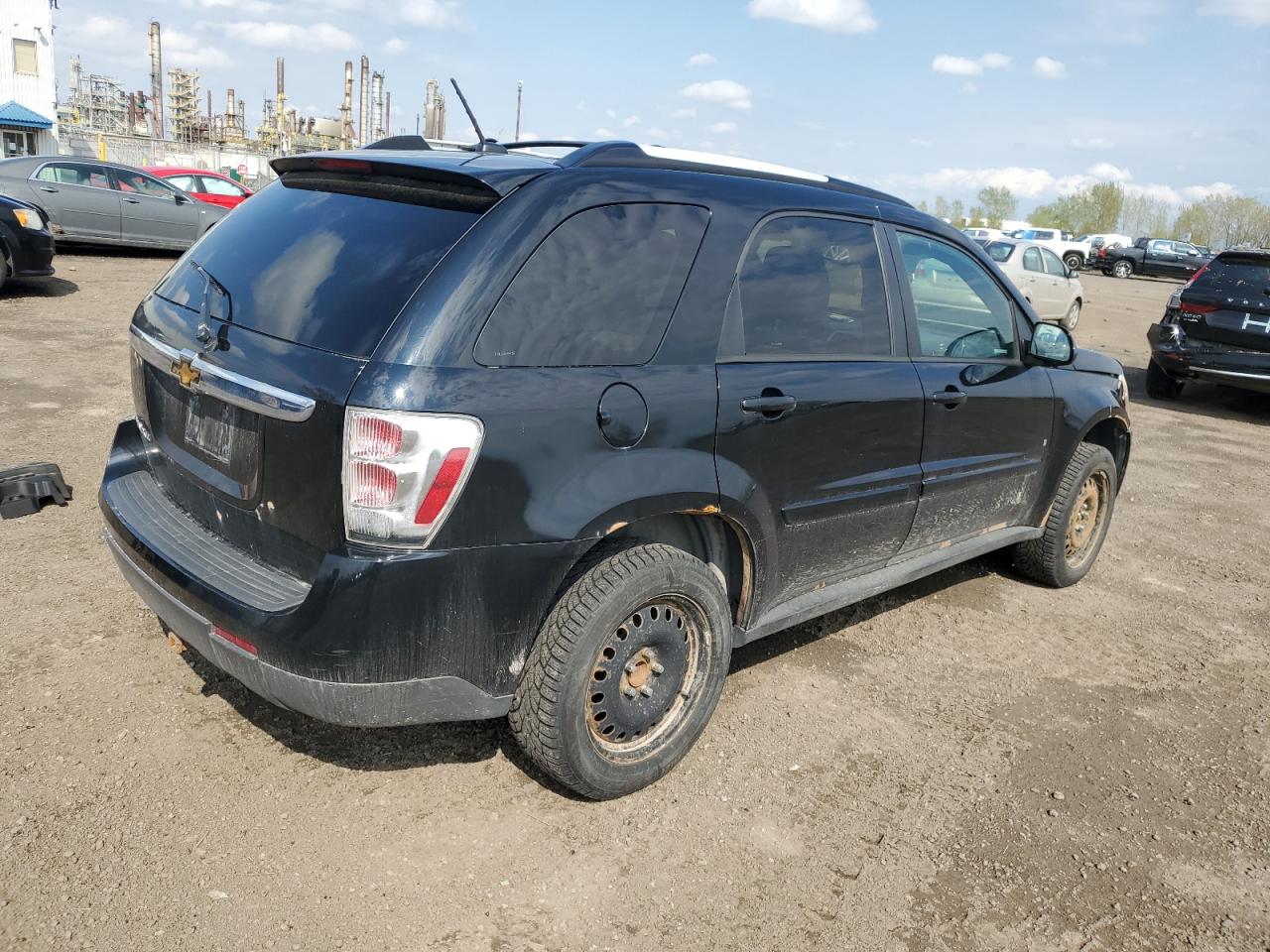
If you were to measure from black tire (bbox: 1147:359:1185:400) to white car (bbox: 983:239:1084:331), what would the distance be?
18.1ft

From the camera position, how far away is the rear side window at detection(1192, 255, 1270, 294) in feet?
33.9

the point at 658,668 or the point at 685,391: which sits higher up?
the point at 685,391

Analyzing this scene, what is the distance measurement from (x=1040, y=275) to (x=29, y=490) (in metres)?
16.4

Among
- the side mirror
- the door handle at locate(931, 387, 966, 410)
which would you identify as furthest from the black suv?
the side mirror

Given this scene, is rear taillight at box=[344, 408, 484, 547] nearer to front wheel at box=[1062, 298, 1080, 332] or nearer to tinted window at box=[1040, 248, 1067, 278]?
tinted window at box=[1040, 248, 1067, 278]

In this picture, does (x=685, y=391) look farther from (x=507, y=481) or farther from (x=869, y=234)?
(x=869, y=234)

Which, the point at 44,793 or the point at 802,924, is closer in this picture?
the point at 802,924

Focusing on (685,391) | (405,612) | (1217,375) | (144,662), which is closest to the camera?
(405,612)

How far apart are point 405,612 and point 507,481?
0.41 m

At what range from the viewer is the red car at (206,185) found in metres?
18.7

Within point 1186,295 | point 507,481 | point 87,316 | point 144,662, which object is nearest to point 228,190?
point 87,316

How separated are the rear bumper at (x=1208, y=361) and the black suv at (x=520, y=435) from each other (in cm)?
823

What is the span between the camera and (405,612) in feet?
8.39

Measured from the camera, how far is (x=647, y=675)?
317 cm
